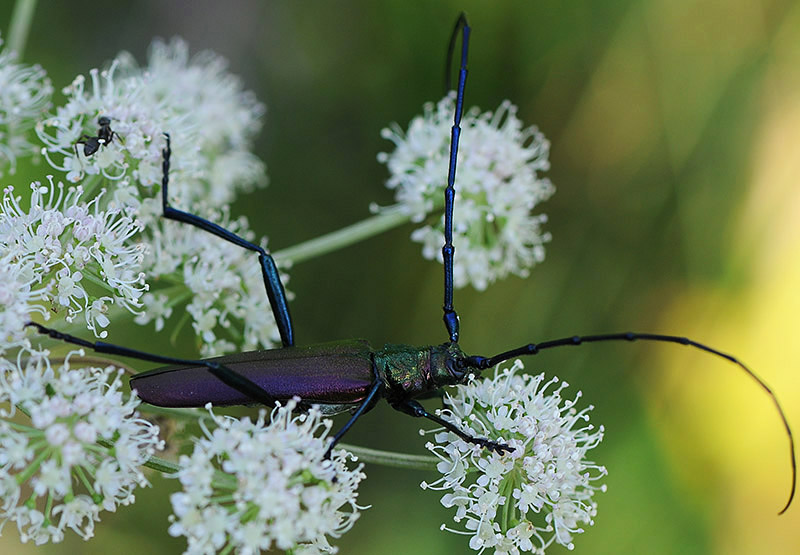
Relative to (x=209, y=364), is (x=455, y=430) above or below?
below

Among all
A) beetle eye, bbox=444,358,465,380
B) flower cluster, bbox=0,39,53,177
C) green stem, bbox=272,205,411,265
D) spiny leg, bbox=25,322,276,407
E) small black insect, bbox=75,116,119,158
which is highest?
→ flower cluster, bbox=0,39,53,177

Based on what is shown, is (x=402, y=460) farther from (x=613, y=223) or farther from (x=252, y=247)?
(x=613, y=223)

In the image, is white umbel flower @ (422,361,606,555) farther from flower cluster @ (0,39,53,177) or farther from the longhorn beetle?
flower cluster @ (0,39,53,177)

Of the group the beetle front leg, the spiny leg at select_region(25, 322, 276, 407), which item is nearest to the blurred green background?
the beetle front leg

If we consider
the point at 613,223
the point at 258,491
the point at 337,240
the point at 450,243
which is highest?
the point at 613,223

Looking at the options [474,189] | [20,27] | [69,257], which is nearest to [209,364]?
[69,257]

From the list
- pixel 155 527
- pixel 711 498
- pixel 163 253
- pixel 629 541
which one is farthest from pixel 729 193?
pixel 155 527
